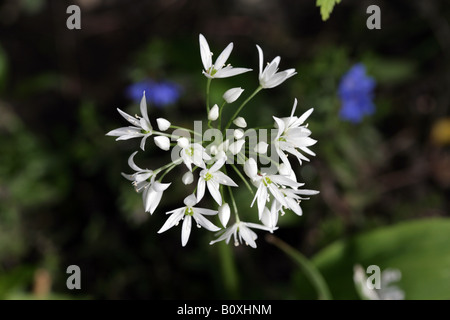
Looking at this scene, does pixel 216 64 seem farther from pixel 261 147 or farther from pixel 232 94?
pixel 261 147

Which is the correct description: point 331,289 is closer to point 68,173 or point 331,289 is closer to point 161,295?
point 161,295

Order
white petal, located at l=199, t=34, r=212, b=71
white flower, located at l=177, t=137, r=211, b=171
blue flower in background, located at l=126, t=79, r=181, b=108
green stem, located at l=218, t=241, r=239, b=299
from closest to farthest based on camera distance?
white flower, located at l=177, t=137, r=211, b=171 < white petal, located at l=199, t=34, r=212, b=71 < green stem, located at l=218, t=241, r=239, b=299 < blue flower in background, located at l=126, t=79, r=181, b=108

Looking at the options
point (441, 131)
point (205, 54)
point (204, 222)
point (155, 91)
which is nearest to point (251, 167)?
point (204, 222)

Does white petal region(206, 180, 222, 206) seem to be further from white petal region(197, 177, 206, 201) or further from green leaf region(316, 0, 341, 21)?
green leaf region(316, 0, 341, 21)

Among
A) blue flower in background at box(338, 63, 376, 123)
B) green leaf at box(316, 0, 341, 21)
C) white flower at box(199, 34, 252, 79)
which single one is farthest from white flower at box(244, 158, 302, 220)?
blue flower in background at box(338, 63, 376, 123)

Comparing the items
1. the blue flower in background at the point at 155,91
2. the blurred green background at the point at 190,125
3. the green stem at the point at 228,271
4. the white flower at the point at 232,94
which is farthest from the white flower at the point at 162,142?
the blue flower in background at the point at 155,91

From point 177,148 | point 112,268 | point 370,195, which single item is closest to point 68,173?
point 112,268
